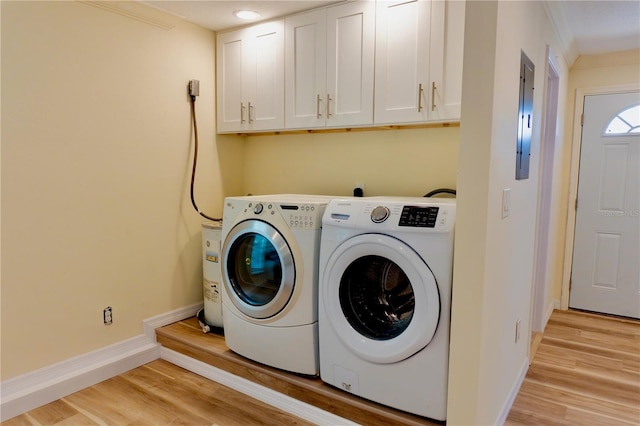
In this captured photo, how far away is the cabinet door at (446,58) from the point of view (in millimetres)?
1995

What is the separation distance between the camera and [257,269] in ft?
7.29

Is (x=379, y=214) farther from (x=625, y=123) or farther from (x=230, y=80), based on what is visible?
(x=625, y=123)

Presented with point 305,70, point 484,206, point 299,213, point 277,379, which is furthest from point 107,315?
point 484,206

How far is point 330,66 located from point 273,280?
4.38 ft

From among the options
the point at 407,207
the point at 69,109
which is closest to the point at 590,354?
the point at 407,207

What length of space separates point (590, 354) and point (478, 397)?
178 cm

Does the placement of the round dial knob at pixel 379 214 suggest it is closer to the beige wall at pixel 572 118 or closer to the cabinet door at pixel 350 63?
the cabinet door at pixel 350 63

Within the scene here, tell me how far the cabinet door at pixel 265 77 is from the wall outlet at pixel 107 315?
4.91 feet

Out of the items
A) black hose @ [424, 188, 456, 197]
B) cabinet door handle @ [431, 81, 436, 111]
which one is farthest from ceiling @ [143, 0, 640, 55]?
black hose @ [424, 188, 456, 197]

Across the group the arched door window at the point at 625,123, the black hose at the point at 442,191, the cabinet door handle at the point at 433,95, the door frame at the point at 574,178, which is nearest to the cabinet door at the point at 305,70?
the cabinet door handle at the point at 433,95

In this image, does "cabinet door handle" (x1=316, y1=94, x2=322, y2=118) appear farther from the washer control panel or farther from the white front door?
the white front door

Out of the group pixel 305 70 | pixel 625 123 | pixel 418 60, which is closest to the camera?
pixel 418 60

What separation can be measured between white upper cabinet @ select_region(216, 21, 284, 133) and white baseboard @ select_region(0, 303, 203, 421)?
57.3 inches

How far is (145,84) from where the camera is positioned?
2.52m
